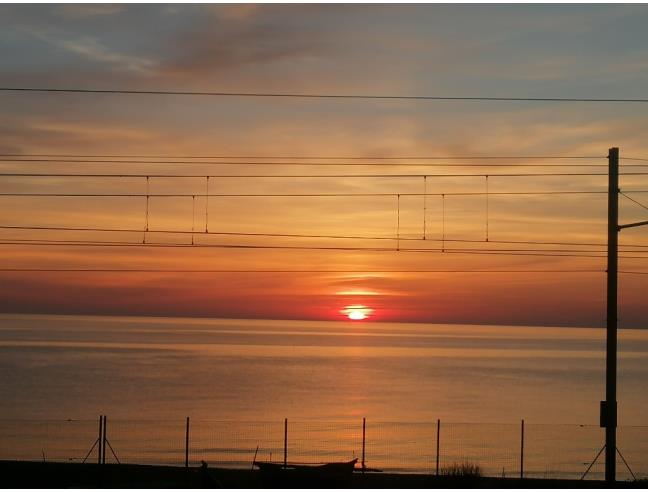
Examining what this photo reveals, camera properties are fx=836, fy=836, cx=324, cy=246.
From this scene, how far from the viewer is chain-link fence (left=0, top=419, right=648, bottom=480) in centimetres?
4000

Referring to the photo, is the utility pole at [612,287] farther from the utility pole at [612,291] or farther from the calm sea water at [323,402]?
the calm sea water at [323,402]

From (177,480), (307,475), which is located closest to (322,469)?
(307,475)

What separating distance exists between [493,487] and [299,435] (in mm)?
31005

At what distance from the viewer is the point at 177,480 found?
75.2 ft

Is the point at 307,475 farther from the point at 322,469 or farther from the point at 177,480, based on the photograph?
the point at 177,480

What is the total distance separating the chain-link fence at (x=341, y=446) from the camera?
4000 centimetres

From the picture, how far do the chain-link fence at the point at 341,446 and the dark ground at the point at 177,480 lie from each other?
10136mm

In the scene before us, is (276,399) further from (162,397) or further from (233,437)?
(233,437)

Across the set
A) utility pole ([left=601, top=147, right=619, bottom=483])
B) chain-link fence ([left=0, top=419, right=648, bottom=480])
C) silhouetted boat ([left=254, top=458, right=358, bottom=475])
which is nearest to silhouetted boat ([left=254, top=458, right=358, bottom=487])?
silhouetted boat ([left=254, top=458, right=358, bottom=475])

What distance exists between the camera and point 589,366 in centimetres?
15462

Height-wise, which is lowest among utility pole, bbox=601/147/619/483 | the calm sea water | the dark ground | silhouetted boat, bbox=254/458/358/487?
the calm sea water

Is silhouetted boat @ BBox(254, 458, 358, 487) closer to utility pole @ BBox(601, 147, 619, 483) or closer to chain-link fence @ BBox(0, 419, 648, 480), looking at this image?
utility pole @ BBox(601, 147, 619, 483)

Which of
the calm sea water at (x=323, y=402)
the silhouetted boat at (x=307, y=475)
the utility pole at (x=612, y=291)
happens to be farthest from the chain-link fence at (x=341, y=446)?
the utility pole at (x=612, y=291)

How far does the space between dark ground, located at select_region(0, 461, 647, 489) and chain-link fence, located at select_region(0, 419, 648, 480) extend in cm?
1014
